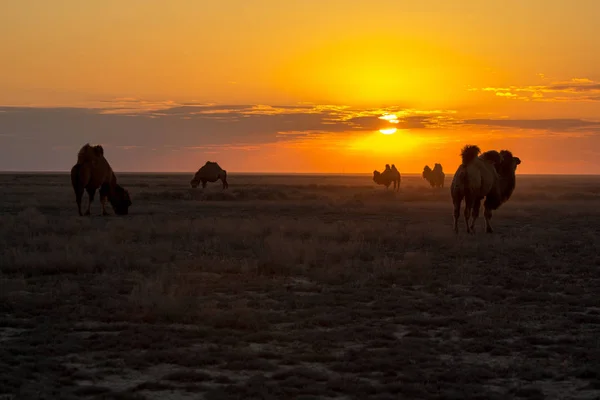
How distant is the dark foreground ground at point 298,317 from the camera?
731 centimetres

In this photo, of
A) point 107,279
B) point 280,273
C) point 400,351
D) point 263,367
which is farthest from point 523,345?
point 107,279

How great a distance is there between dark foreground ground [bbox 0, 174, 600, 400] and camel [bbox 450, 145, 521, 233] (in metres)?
1.60

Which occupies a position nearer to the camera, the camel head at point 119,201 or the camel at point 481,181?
the camel at point 481,181

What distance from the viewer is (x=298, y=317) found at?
10375 mm

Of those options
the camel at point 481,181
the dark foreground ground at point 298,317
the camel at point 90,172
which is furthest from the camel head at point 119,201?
the camel at point 481,181

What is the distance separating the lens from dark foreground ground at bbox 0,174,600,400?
7.31m

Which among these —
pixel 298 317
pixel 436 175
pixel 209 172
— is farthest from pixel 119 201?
pixel 436 175

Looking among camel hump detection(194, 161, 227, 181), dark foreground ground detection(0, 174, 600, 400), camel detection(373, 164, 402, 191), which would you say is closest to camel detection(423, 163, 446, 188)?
camel detection(373, 164, 402, 191)

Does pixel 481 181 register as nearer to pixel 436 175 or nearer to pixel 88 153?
pixel 88 153

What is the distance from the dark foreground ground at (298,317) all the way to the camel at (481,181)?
62.9 inches

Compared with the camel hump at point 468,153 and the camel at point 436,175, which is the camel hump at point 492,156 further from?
the camel at point 436,175

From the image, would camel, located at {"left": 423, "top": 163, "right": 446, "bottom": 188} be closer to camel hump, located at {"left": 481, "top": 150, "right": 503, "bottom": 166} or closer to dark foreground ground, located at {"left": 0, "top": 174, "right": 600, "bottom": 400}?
camel hump, located at {"left": 481, "top": 150, "right": 503, "bottom": 166}

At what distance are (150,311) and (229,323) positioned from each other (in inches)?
45.3

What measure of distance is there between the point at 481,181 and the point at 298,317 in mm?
12556
